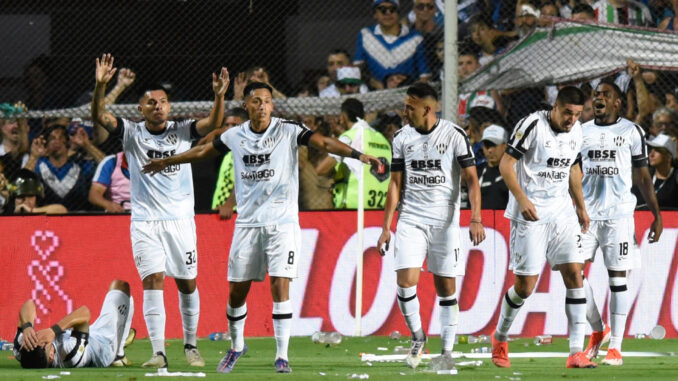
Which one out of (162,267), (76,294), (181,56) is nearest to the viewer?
(162,267)

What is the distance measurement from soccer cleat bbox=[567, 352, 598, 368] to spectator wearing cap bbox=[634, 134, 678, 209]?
157 inches

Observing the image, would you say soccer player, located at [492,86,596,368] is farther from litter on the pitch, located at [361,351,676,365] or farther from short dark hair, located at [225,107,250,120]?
short dark hair, located at [225,107,250,120]

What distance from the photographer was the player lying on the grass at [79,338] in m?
9.55

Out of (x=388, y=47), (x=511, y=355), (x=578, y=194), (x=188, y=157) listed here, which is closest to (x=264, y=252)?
(x=188, y=157)

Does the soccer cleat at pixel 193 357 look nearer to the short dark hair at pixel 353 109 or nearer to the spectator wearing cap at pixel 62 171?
the short dark hair at pixel 353 109

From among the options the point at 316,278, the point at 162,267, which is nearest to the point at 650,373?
the point at 162,267

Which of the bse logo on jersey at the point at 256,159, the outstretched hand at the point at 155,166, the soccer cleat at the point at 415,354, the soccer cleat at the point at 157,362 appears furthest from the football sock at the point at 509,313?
the outstretched hand at the point at 155,166

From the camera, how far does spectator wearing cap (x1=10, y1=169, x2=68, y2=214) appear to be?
13.7 metres

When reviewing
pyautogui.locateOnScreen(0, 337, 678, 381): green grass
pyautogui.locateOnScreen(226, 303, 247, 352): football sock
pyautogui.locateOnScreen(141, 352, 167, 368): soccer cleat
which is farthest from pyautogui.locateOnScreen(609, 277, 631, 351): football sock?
pyautogui.locateOnScreen(141, 352, 167, 368): soccer cleat

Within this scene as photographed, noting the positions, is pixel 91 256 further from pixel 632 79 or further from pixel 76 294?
pixel 632 79

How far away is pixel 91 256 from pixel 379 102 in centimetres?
359

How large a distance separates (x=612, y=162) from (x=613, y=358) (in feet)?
5.69

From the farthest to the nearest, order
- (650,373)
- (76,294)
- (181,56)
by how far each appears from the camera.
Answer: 1. (181,56)
2. (76,294)
3. (650,373)

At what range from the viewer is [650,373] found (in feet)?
30.7
